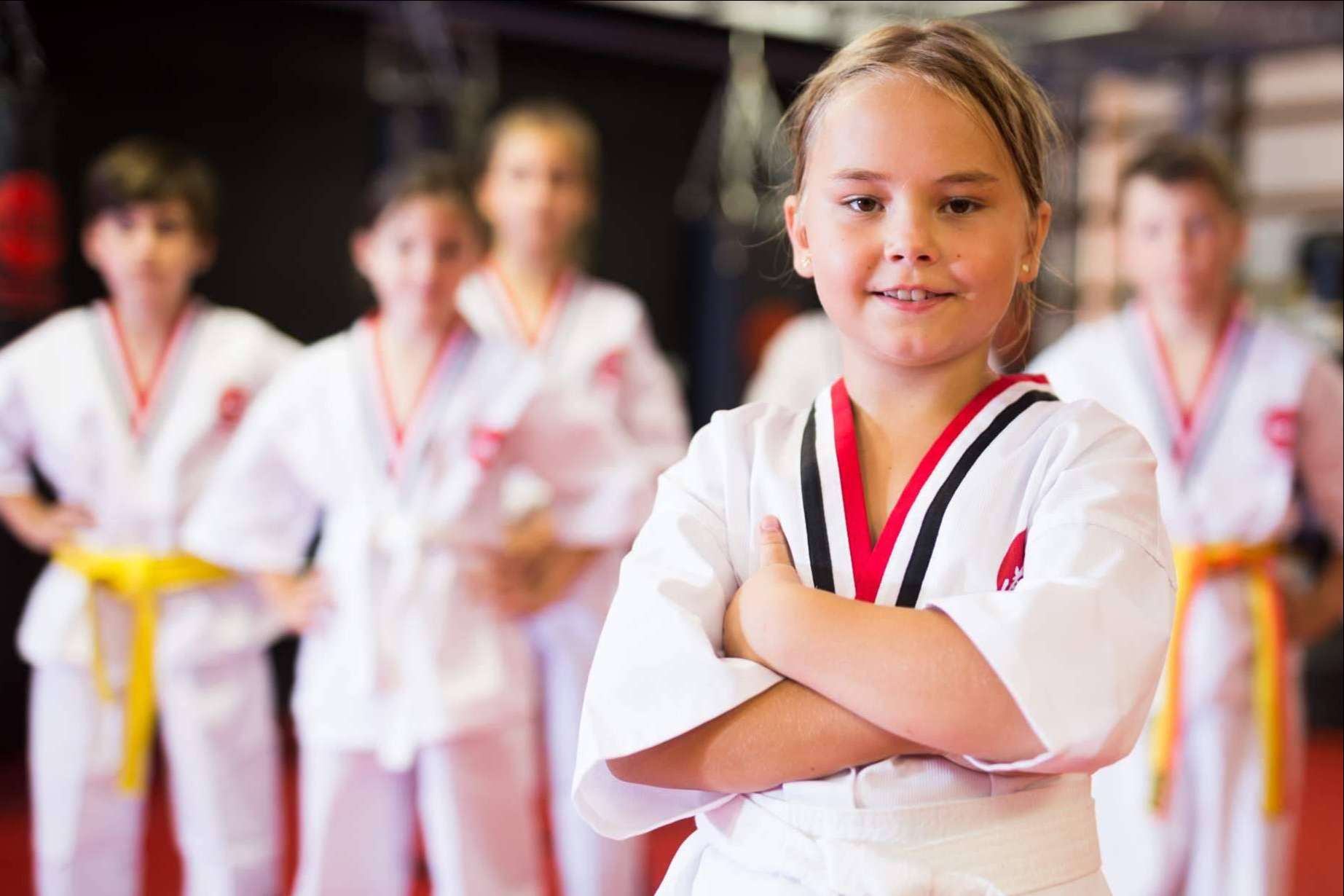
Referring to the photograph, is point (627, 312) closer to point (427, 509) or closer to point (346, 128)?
point (427, 509)

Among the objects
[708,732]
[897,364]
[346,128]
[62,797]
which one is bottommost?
[62,797]

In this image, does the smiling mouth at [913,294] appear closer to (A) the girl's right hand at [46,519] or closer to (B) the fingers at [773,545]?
(B) the fingers at [773,545]

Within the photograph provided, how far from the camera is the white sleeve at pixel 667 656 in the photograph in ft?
3.85

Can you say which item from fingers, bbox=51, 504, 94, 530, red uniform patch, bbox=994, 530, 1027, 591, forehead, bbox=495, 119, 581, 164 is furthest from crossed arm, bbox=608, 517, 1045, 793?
forehead, bbox=495, 119, 581, 164

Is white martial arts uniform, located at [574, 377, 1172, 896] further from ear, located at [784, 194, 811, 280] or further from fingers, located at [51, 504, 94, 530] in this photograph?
fingers, located at [51, 504, 94, 530]

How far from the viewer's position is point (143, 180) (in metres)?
2.81

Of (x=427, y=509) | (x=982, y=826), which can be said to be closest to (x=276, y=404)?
(x=427, y=509)

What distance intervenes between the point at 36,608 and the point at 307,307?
88.6 inches

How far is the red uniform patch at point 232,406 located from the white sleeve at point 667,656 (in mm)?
1700

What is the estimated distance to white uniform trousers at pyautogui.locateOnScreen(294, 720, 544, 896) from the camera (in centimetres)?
238

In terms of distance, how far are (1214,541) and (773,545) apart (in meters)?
1.61

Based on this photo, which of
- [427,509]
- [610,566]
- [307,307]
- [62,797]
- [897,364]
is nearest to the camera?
[897,364]

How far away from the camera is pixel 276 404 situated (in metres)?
2.60

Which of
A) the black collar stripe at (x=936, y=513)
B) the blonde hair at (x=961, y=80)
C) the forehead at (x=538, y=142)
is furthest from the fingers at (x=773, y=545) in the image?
the forehead at (x=538, y=142)
